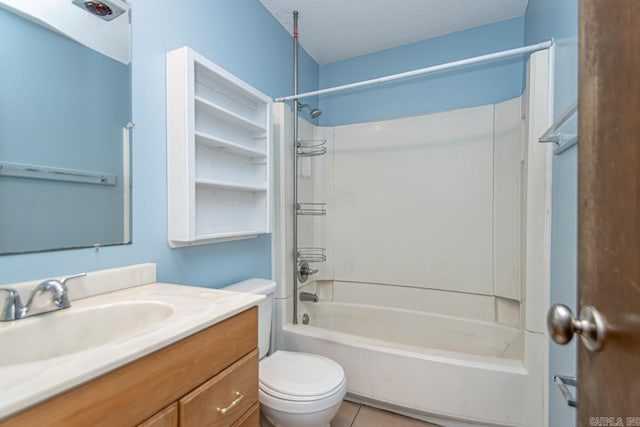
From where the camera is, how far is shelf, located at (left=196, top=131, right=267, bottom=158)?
131 cm

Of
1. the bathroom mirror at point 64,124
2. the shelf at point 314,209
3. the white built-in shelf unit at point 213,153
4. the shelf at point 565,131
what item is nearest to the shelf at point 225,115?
the white built-in shelf unit at point 213,153

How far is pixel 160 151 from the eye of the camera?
1.21 m

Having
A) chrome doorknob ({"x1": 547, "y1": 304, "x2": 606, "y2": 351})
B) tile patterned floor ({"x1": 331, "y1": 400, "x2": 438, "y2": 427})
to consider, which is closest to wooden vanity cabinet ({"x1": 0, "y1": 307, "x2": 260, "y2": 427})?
chrome doorknob ({"x1": 547, "y1": 304, "x2": 606, "y2": 351})

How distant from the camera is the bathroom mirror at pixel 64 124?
0.83 metres

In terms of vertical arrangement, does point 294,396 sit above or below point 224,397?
below

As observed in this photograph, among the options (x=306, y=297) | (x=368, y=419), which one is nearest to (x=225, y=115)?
(x=306, y=297)

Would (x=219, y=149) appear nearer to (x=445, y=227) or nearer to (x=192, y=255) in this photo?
(x=192, y=255)

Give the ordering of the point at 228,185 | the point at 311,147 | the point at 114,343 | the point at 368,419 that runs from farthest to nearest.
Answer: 1. the point at 311,147
2. the point at 368,419
3. the point at 228,185
4. the point at 114,343

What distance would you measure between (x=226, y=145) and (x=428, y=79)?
5.77 ft

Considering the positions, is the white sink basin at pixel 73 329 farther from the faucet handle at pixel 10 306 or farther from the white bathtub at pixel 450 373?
the white bathtub at pixel 450 373

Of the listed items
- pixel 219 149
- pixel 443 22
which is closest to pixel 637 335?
pixel 219 149

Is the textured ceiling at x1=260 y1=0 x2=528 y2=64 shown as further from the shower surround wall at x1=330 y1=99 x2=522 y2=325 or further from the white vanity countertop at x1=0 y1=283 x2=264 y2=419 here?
the white vanity countertop at x1=0 y1=283 x2=264 y2=419

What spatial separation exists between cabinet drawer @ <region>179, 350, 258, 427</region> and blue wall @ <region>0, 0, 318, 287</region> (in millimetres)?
593

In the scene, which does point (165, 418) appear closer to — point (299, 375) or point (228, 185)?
point (299, 375)
